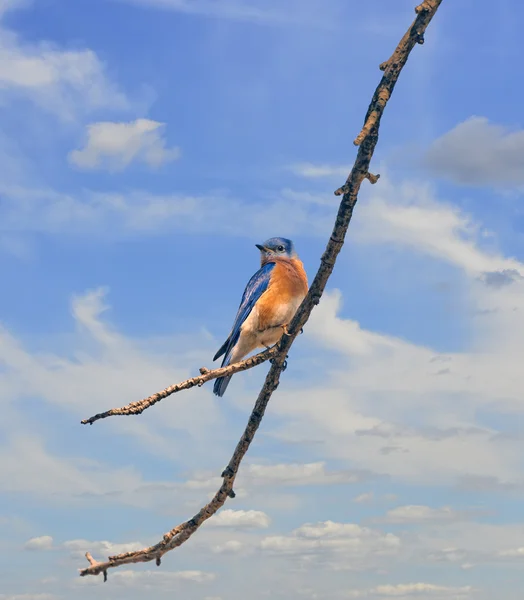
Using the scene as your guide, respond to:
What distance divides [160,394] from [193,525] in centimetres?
145

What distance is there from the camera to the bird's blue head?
10539mm

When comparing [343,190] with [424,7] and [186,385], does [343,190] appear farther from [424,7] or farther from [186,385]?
[186,385]

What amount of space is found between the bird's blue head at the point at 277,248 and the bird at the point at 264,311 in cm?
55

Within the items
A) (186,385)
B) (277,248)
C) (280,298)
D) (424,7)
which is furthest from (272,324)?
(424,7)

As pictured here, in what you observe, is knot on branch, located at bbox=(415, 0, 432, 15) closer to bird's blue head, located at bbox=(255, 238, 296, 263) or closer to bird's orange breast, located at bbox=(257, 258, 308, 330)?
bird's orange breast, located at bbox=(257, 258, 308, 330)

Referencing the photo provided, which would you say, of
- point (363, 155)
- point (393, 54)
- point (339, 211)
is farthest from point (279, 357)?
point (393, 54)

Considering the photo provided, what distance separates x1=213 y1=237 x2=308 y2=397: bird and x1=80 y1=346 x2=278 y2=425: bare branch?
118 centimetres

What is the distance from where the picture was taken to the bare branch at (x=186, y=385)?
730cm

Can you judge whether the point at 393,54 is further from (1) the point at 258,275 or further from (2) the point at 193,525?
(2) the point at 193,525

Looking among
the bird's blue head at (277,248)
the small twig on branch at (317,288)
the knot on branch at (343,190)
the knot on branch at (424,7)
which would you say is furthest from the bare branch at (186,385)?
the knot on branch at (424,7)

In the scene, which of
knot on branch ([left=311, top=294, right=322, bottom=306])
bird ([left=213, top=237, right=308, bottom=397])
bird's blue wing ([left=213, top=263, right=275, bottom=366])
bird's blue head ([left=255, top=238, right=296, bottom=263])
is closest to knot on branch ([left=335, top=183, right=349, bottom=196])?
knot on branch ([left=311, top=294, right=322, bottom=306])

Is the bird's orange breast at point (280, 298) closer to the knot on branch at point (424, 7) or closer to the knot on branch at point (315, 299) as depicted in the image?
the knot on branch at point (315, 299)

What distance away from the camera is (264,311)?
30.9 feet

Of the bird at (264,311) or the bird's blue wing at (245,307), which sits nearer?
the bird at (264,311)
